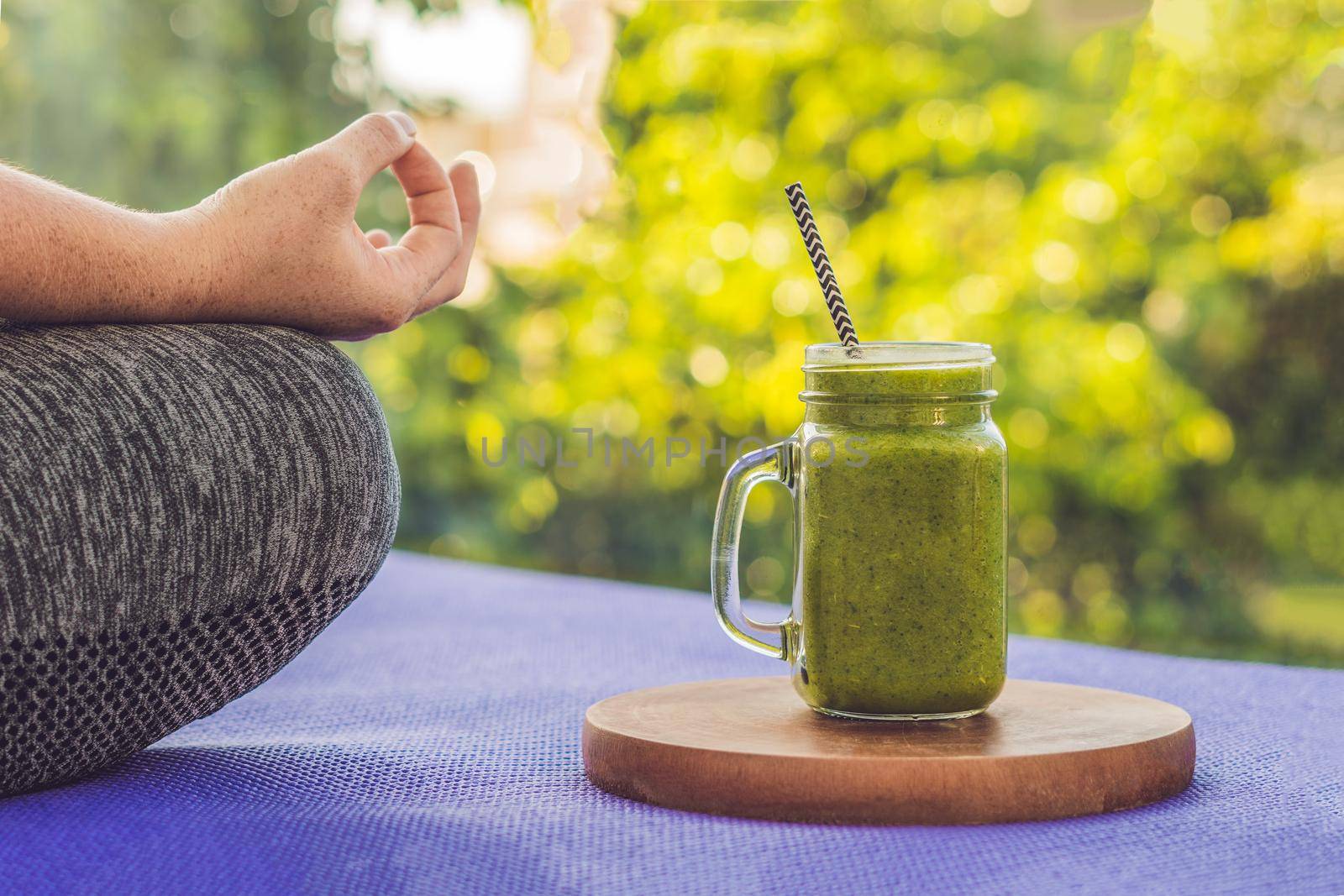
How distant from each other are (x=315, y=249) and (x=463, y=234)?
6.4 inches

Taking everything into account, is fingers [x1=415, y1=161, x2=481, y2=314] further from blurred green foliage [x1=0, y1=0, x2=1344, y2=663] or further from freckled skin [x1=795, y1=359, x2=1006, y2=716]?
blurred green foliage [x1=0, y1=0, x2=1344, y2=663]

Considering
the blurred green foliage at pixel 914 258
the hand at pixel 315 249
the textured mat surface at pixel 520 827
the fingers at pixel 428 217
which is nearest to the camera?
the textured mat surface at pixel 520 827

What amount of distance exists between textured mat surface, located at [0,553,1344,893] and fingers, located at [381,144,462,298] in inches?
12.5

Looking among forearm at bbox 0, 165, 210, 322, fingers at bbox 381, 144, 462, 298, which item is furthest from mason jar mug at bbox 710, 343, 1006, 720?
forearm at bbox 0, 165, 210, 322

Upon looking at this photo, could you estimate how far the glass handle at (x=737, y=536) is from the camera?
0.90 m

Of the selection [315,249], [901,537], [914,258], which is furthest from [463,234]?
[914,258]

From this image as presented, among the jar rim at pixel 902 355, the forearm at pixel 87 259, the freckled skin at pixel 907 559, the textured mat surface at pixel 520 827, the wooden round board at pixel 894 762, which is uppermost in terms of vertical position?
the forearm at pixel 87 259

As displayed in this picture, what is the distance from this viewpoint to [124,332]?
0.77 metres

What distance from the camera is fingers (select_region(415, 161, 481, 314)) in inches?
37.4

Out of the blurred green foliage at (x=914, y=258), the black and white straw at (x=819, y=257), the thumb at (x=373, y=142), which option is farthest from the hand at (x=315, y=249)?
the blurred green foliage at (x=914, y=258)

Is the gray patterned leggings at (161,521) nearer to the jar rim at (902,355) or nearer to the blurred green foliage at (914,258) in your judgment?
the jar rim at (902,355)

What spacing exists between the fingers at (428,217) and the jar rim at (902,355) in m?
0.26

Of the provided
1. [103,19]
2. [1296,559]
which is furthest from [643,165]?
[1296,559]

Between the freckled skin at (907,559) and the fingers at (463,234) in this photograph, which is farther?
the fingers at (463,234)
